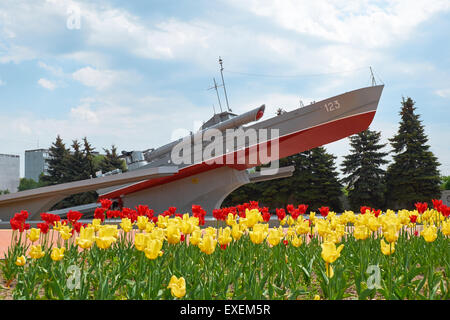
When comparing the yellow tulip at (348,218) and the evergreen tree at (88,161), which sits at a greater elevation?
the evergreen tree at (88,161)

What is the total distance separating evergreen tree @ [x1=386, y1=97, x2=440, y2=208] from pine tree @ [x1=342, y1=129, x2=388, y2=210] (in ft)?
2.55

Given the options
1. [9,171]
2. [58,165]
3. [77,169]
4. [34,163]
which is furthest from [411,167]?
[9,171]

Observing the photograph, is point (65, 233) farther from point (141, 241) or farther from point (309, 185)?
point (309, 185)

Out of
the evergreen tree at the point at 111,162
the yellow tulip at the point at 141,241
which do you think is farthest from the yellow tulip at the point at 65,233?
the evergreen tree at the point at 111,162

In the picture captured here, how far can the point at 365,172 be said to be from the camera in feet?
84.1

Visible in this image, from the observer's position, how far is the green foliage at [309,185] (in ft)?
87.6

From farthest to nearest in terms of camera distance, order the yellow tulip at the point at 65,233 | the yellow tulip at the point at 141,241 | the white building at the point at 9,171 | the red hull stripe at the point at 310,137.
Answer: the white building at the point at 9,171
the red hull stripe at the point at 310,137
the yellow tulip at the point at 65,233
the yellow tulip at the point at 141,241

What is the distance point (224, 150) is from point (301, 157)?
12.9 m

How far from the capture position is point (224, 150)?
54.1 feet

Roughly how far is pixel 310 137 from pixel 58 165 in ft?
87.2

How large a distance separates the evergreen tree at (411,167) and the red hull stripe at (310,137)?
37.6 feet

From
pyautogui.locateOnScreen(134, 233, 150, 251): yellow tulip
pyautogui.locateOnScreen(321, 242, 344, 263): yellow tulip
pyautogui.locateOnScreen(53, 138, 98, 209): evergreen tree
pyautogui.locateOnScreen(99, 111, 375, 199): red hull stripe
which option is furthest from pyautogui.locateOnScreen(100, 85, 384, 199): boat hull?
pyautogui.locateOnScreen(53, 138, 98, 209): evergreen tree

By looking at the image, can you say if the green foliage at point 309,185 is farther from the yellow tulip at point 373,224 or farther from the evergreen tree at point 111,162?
the yellow tulip at point 373,224
